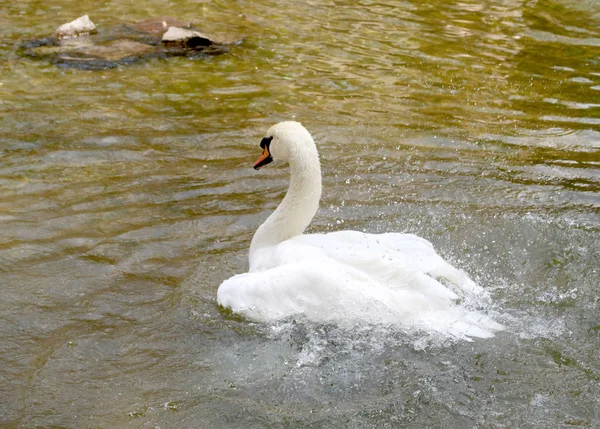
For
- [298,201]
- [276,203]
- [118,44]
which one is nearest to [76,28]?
[118,44]

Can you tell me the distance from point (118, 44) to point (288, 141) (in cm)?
662

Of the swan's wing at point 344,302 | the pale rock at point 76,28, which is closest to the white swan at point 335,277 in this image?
the swan's wing at point 344,302

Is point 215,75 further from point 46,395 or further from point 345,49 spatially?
point 46,395

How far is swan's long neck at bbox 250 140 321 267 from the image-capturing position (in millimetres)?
5488

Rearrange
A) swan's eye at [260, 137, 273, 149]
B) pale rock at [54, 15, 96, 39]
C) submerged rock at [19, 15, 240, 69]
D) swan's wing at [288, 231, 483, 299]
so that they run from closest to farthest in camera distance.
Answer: swan's wing at [288, 231, 483, 299], swan's eye at [260, 137, 273, 149], submerged rock at [19, 15, 240, 69], pale rock at [54, 15, 96, 39]

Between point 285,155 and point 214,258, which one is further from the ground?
point 285,155

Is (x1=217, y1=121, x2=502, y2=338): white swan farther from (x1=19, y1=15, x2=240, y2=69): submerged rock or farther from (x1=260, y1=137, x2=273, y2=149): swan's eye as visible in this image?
(x1=19, y1=15, x2=240, y2=69): submerged rock

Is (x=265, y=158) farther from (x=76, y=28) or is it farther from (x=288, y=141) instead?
(x=76, y=28)

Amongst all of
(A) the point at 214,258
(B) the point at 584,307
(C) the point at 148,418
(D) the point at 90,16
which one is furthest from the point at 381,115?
(D) the point at 90,16

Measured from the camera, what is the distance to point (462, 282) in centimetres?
547

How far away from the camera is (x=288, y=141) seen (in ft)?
18.1

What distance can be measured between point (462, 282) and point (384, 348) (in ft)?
2.92

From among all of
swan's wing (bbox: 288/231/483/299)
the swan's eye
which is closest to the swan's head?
the swan's eye

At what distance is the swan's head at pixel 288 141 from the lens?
549 cm
